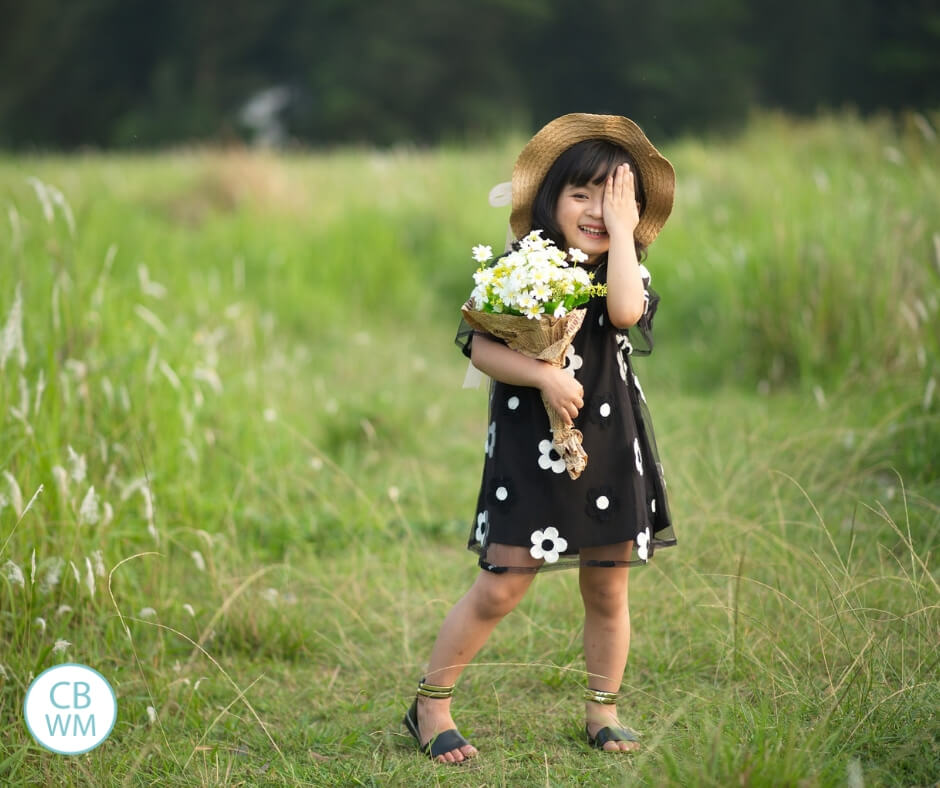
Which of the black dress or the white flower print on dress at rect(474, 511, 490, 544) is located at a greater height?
the black dress

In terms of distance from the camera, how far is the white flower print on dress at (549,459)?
8.04ft

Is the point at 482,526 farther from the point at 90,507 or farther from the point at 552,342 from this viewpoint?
the point at 90,507

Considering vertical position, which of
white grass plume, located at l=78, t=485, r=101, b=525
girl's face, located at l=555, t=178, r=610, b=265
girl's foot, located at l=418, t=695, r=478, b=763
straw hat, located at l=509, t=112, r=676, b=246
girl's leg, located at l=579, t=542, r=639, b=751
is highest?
straw hat, located at l=509, t=112, r=676, b=246

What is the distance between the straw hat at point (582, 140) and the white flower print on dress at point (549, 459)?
0.58 m

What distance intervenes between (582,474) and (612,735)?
2.23ft

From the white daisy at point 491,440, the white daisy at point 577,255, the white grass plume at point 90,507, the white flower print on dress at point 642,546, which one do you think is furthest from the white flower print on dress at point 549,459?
the white grass plume at point 90,507

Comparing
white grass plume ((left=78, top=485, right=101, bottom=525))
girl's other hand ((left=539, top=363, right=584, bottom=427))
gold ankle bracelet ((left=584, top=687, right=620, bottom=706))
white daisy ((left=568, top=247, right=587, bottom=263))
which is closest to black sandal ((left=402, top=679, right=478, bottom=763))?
gold ankle bracelet ((left=584, top=687, right=620, bottom=706))

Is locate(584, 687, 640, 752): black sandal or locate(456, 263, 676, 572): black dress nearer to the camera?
locate(456, 263, 676, 572): black dress

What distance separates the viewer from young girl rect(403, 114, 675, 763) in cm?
246

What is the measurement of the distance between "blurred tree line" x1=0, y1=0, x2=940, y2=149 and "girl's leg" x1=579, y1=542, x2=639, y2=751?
24.0 metres

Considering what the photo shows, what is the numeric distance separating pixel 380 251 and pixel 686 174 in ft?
11.7

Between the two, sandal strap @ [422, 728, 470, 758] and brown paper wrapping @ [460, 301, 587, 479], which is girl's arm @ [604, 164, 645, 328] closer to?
brown paper wrapping @ [460, 301, 587, 479]

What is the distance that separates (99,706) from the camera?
2.68 meters

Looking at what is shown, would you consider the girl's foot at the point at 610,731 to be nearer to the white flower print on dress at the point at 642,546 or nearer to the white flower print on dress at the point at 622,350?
the white flower print on dress at the point at 642,546
